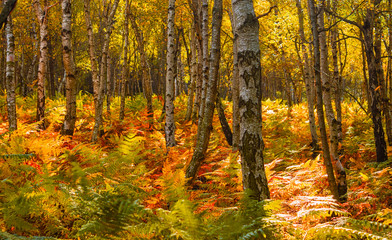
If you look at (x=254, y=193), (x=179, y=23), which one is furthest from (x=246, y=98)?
(x=179, y=23)

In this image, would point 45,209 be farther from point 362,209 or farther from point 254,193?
point 362,209

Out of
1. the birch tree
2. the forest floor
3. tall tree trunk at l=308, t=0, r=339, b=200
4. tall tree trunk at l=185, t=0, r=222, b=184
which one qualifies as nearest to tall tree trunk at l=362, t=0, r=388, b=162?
the forest floor

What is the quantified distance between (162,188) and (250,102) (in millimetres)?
1771

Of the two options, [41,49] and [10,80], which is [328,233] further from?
[41,49]

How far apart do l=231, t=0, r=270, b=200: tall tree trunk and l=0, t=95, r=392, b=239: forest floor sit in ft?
0.89

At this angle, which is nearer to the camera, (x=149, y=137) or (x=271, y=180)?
(x=271, y=180)

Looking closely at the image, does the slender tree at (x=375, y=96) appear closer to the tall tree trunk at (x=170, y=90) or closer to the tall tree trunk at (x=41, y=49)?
the tall tree trunk at (x=170, y=90)

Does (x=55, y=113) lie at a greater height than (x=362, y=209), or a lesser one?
greater

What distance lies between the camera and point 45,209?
2.77m

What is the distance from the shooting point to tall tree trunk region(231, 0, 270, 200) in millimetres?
2713

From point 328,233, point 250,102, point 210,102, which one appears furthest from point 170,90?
point 328,233

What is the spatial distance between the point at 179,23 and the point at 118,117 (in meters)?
5.69

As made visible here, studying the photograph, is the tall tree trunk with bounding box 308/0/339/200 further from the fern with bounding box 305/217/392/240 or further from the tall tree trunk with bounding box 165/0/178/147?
the tall tree trunk with bounding box 165/0/178/147

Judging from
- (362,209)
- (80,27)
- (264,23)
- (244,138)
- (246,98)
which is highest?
(80,27)
